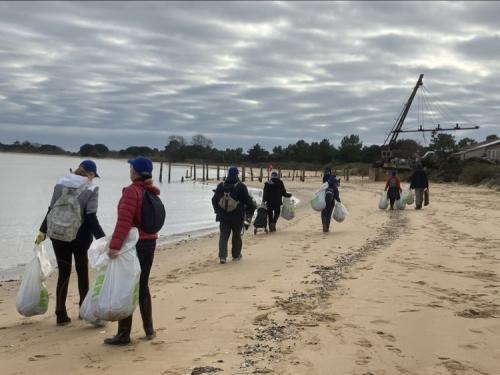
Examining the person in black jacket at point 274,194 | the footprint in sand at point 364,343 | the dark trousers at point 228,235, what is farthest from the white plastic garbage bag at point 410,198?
Answer: the footprint in sand at point 364,343

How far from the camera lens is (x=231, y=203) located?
9.30 meters

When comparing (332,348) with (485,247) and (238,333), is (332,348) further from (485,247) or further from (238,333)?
(485,247)

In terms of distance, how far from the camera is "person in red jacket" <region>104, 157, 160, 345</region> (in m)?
4.79

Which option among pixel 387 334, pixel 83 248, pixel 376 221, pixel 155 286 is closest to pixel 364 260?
pixel 155 286

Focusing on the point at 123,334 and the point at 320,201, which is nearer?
the point at 123,334

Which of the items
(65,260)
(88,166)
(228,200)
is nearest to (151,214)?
(88,166)

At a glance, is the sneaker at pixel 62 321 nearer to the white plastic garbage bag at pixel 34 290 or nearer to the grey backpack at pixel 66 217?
the white plastic garbage bag at pixel 34 290

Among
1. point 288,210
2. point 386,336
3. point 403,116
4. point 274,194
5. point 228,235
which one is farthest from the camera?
point 403,116

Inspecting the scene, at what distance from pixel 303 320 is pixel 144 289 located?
1.59m

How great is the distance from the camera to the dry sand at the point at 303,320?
14.5 feet

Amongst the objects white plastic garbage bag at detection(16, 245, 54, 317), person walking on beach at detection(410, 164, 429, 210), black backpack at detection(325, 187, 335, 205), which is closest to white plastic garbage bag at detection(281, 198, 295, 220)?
black backpack at detection(325, 187, 335, 205)

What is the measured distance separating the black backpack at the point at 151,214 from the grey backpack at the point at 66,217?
977 mm

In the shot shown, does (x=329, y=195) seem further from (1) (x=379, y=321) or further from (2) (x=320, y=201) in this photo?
(1) (x=379, y=321)

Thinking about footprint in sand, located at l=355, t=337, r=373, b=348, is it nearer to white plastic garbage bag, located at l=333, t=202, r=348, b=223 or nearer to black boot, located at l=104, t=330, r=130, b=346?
black boot, located at l=104, t=330, r=130, b=346
